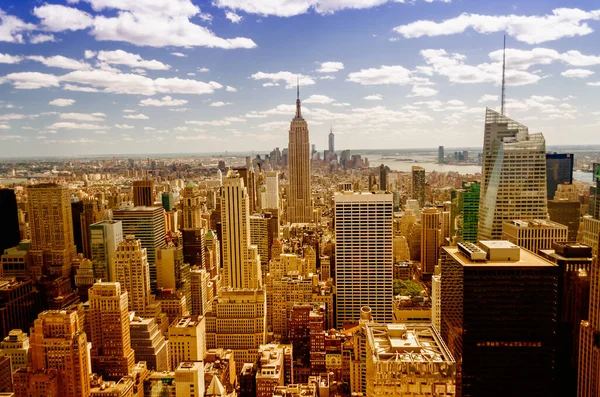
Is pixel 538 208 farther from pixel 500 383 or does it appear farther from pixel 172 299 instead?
pixel 172 299

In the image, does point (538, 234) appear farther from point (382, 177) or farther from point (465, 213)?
point (382, 177)

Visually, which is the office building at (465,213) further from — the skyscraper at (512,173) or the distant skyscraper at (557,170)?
the distant skyscraper at (557,170)

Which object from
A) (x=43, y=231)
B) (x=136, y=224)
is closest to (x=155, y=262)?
(x=136, y=224)

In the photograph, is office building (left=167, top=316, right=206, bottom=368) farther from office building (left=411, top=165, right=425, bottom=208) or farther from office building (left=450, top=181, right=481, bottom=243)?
office building (left=411, top=165, right=425, bottom=208)

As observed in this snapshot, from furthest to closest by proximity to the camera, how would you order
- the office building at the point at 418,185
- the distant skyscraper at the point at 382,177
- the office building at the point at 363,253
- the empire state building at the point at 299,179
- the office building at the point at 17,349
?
the empire state building at the point at 299,179 → the office building at the point at 418,185 → the distant skyscraper at the point at 382,177 → the office building at the point at 363,253 → the office building at the point at 17,349

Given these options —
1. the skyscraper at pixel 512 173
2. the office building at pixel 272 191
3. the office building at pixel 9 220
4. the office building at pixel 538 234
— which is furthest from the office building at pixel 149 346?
the office building at pixel 272 191

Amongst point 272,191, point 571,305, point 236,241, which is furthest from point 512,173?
point 272,191
